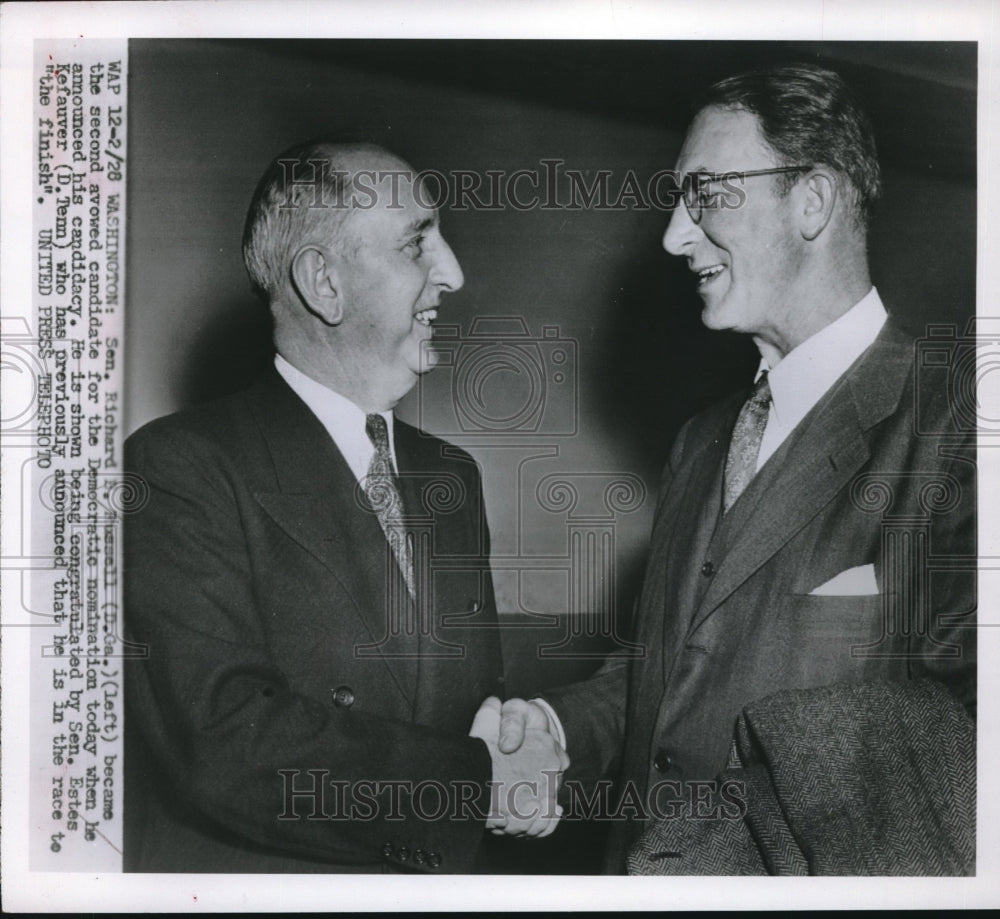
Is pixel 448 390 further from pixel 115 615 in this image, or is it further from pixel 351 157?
pixel 115 615

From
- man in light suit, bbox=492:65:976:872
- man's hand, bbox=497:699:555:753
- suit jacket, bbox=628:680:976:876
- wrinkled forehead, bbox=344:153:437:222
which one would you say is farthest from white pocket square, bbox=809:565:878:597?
wrinkled forehead, bbox=344:153:437:222

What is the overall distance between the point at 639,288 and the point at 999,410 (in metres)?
0.64

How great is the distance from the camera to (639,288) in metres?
1.81

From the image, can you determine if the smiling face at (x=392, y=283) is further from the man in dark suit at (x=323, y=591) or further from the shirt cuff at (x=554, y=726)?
the shirt cuff at (x=554, y=726)

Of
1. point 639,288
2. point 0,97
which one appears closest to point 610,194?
point 639,288

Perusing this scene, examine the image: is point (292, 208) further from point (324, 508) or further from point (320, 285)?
point (324, 508)

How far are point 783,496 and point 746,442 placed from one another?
0.36 feet

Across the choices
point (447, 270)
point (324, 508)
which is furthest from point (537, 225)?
point (324, 508)

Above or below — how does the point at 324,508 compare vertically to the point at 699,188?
below

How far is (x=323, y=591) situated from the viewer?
1739 millimetres

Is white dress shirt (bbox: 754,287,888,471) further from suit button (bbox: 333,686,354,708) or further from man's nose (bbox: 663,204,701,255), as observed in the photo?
suit button (bbox: 333,686,354,708)

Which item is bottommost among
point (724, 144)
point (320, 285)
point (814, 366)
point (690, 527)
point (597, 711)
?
point (597, 711)

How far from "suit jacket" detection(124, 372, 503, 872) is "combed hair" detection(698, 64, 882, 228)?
740 millimetres

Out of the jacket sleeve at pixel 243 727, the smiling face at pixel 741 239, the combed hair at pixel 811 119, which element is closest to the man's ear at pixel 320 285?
the jacket sleeve at pixel 243 727
